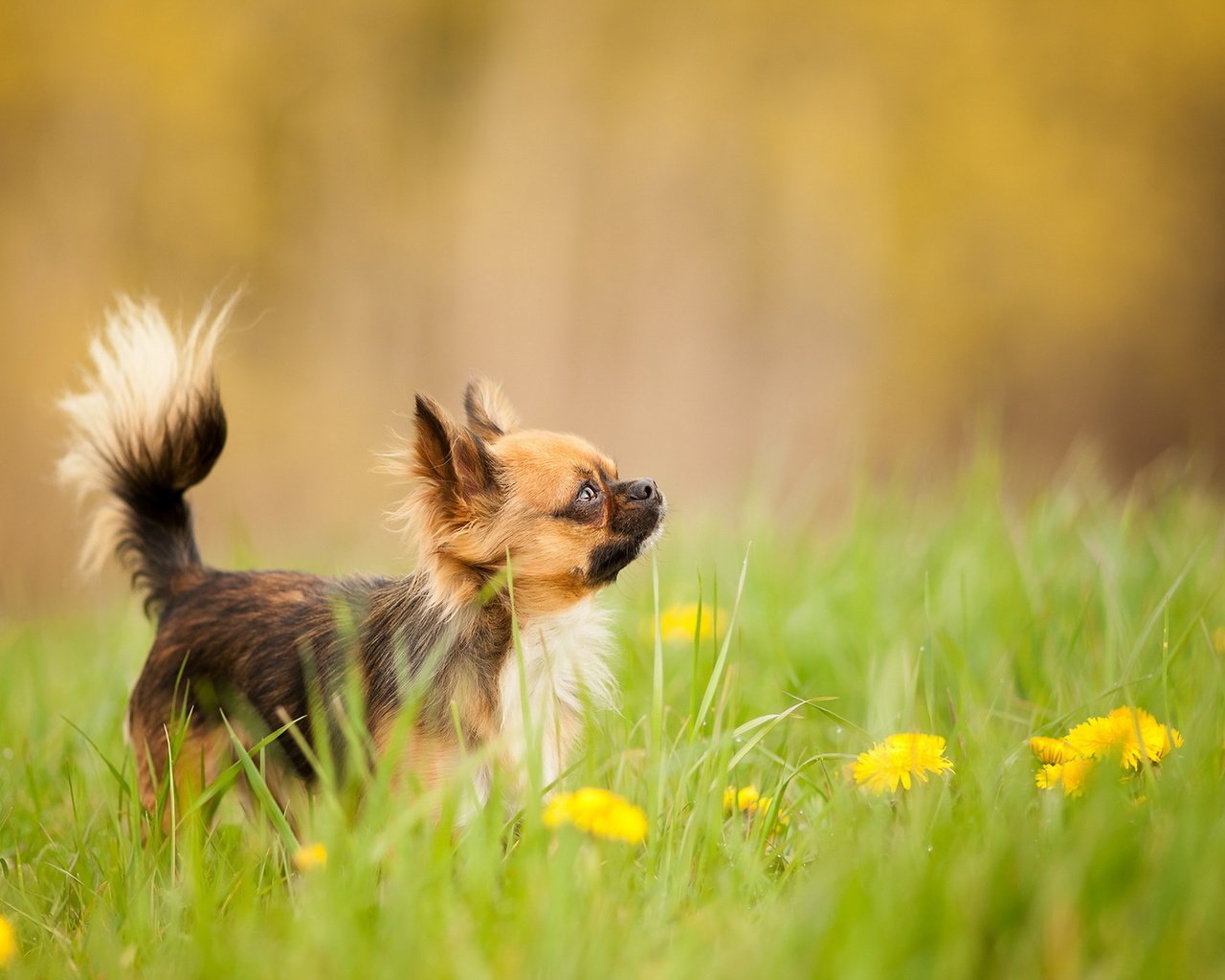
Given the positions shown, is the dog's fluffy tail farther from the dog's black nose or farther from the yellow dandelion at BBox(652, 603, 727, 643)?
the yellow dandelion at BBox(652, 603, 727, 643)

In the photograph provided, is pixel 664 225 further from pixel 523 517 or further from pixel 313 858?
pixel 313 858

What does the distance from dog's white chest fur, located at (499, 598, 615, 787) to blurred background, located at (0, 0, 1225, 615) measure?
7.67m

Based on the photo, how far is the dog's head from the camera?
2.96 metres

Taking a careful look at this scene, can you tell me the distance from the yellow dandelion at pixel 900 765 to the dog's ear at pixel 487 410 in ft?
5.75

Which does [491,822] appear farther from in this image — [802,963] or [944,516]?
[944,516]

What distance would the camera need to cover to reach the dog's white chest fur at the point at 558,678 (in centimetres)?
279

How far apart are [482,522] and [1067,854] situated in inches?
70.8

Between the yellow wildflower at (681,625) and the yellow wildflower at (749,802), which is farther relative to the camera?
the yellow wildflower at (681,625)

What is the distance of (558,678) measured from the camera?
3039 millimetres

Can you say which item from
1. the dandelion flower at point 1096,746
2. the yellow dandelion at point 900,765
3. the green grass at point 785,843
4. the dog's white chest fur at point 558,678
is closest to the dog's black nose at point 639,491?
the dog's white chest fur at point 558,678

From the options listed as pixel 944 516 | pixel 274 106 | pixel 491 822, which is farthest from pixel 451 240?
pixel 491 822

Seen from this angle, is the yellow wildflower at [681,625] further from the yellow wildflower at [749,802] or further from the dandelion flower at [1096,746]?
the dandelion flower at [1096,746]

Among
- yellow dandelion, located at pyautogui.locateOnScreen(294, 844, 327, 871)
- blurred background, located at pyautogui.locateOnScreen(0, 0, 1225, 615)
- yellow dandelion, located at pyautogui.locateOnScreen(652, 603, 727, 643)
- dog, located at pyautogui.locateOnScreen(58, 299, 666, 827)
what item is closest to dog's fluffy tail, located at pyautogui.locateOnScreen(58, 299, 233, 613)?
dog, located at pyautogui.locateOnScreen(58, 299, 666, 827)

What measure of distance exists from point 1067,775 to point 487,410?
2.22 meters
